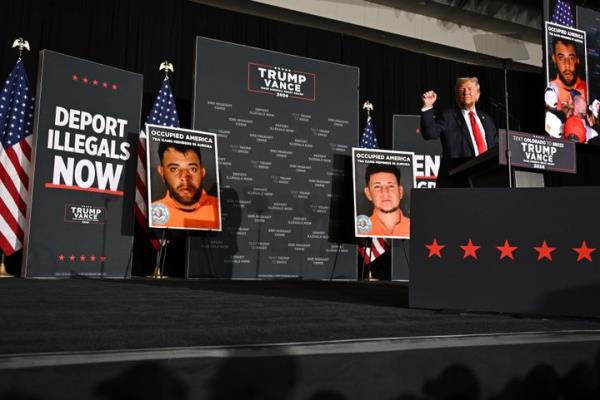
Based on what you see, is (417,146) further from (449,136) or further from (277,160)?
(449,136)

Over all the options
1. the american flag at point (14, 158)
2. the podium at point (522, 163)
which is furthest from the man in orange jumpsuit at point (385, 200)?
the american flag at point (14, 158)

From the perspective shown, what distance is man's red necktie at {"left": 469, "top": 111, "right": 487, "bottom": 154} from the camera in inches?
214

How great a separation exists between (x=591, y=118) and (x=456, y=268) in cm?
517

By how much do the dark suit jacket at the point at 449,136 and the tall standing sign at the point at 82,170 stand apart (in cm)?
283

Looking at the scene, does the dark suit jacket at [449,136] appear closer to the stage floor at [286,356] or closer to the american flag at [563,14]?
the stage floor at [286,356]

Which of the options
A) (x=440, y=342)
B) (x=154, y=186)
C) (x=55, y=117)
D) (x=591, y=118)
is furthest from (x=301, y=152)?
(x=440, y=342)

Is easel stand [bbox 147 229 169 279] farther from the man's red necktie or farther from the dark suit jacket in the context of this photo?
the man's red necktie

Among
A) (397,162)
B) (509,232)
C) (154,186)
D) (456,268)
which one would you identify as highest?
(397,162)

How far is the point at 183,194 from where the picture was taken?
17.3ft

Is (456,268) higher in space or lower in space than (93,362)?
higher

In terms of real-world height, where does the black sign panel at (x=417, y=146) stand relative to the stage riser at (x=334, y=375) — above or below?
above

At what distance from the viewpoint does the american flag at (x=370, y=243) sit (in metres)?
6.63

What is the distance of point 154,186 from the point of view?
16.8ft

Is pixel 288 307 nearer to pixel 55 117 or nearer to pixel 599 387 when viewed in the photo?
pixel 599 387
